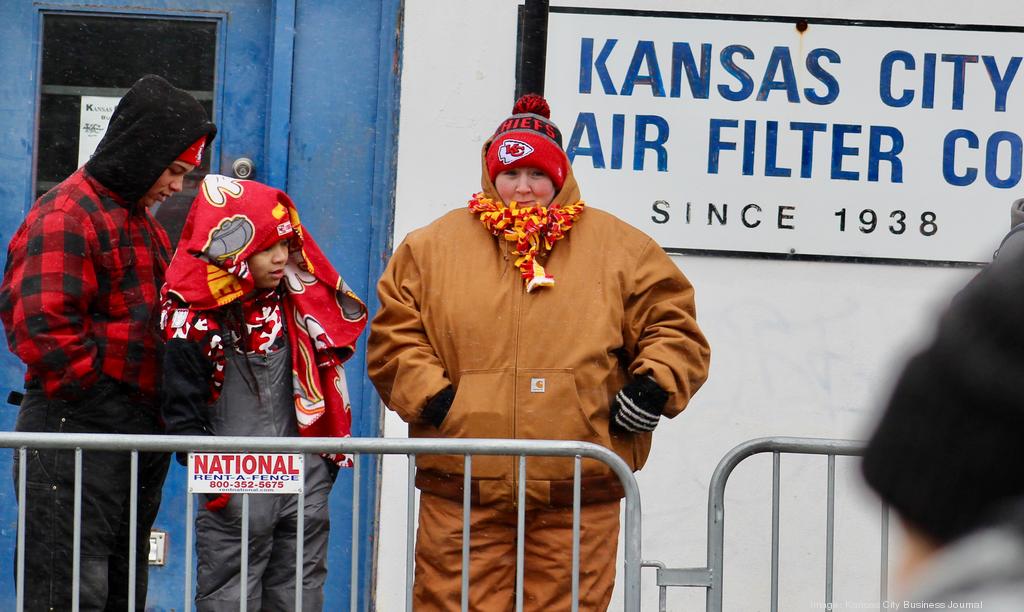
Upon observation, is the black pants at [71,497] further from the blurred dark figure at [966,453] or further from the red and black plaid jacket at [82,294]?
the blurred dark figure at [966,453]

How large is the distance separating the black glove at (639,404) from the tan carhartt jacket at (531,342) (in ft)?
0.09

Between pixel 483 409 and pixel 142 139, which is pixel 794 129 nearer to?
pixel 483 409

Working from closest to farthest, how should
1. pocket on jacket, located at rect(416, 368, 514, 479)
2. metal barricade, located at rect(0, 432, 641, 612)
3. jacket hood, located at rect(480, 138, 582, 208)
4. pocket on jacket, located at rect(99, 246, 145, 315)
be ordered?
metal barricade, located at rect(0, 432, 641, 612)
pocket on jacket, located at rect(416, 368, 514, 479)
pocket on jacket, located at rect(99, 246, 145, 315)
jacket hood, located at rect(480, 138, 582, 208)

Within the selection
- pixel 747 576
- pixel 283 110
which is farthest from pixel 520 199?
pixel 747 576

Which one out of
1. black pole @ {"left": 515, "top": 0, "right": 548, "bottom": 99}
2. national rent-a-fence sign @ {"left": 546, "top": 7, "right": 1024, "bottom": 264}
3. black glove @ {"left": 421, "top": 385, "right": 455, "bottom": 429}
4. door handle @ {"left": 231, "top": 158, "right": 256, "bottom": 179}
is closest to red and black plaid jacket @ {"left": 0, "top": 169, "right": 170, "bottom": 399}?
black glove @ {"left": 421, "top": 385, "right": 455, "bottom": 429}

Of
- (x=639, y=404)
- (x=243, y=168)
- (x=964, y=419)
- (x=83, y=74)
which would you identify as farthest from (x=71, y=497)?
(x=964, y=419)

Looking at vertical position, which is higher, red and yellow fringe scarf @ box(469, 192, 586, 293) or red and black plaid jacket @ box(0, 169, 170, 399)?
red and yellow fringe scarf @ box(469, 192, 586, 293)

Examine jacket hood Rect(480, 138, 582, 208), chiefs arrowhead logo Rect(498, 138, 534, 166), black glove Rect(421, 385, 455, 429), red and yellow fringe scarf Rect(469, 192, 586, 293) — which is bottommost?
black glove Rect(421, 385, 455, 429)

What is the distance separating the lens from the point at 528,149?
13.1ft

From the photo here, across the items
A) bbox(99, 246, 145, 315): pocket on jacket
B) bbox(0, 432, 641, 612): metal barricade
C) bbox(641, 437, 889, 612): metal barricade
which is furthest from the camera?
bbox(99, 246, 145, 315): pocket on jacket

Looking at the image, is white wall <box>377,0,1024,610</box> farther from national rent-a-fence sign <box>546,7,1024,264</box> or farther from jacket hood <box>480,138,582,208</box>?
jacket hood <box>480,138,582,208</box>

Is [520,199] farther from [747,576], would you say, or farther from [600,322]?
[747,576]

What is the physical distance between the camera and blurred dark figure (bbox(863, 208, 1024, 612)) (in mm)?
973

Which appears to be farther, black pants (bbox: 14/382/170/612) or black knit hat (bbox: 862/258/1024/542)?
black pants (bbox: 14/382/170/612)
